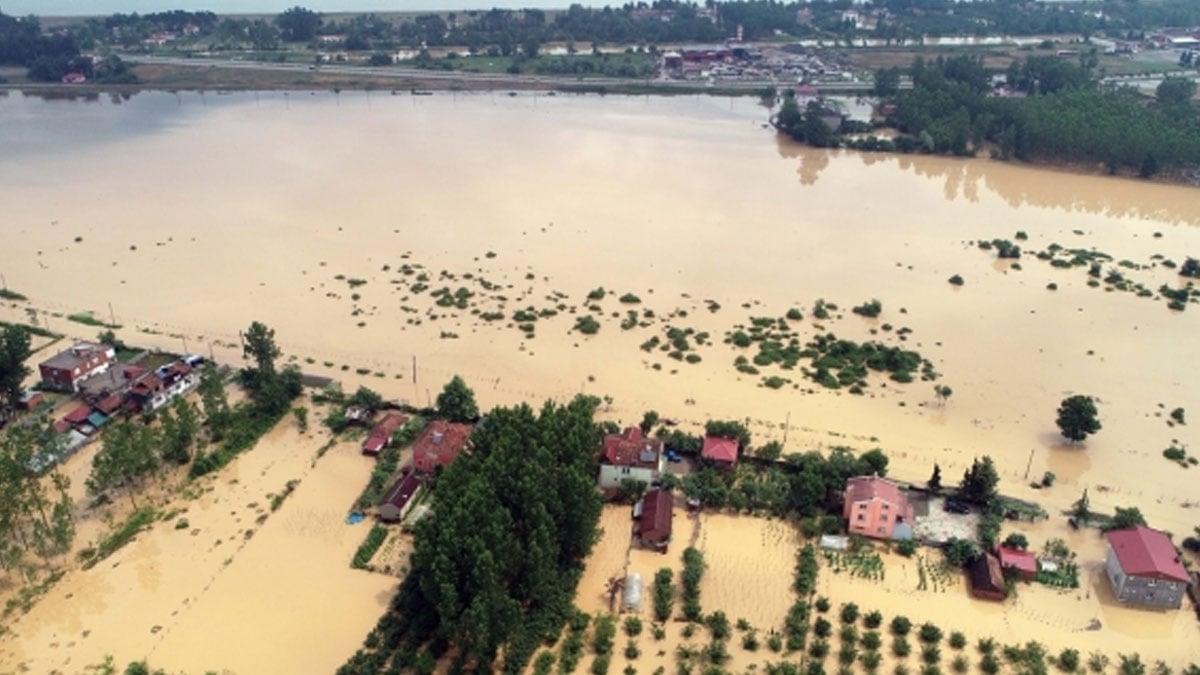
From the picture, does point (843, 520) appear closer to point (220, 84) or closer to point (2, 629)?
point (2, 629)

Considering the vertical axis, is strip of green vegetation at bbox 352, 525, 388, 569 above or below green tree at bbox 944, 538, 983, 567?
below

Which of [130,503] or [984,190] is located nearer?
[130,503]

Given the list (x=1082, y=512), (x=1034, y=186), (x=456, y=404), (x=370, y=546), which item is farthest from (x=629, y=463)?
(x=1034, y=186)

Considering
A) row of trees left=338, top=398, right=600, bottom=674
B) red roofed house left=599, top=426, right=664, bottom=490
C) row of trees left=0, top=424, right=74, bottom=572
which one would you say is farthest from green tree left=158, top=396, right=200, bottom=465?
red roofed house left=599, top=426, right=664, bottom=490

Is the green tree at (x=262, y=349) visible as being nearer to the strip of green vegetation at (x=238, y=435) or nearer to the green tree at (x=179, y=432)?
the strip of green vegetation at (x=238, y=435)

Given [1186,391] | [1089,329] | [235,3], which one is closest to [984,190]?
[1089,329]

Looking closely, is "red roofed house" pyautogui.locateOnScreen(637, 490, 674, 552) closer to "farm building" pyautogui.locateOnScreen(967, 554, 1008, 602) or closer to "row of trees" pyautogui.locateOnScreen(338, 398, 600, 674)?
"row of trees" pyautogui.locateOnScreen(338, 398, 600, 674)

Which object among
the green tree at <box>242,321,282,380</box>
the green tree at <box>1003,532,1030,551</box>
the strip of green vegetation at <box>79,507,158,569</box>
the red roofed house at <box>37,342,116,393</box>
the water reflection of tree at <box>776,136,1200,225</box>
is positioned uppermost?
the water reflection of tree at <box>776,136,1200,225</box>

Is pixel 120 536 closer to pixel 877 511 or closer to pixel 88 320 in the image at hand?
pixel 88 320
